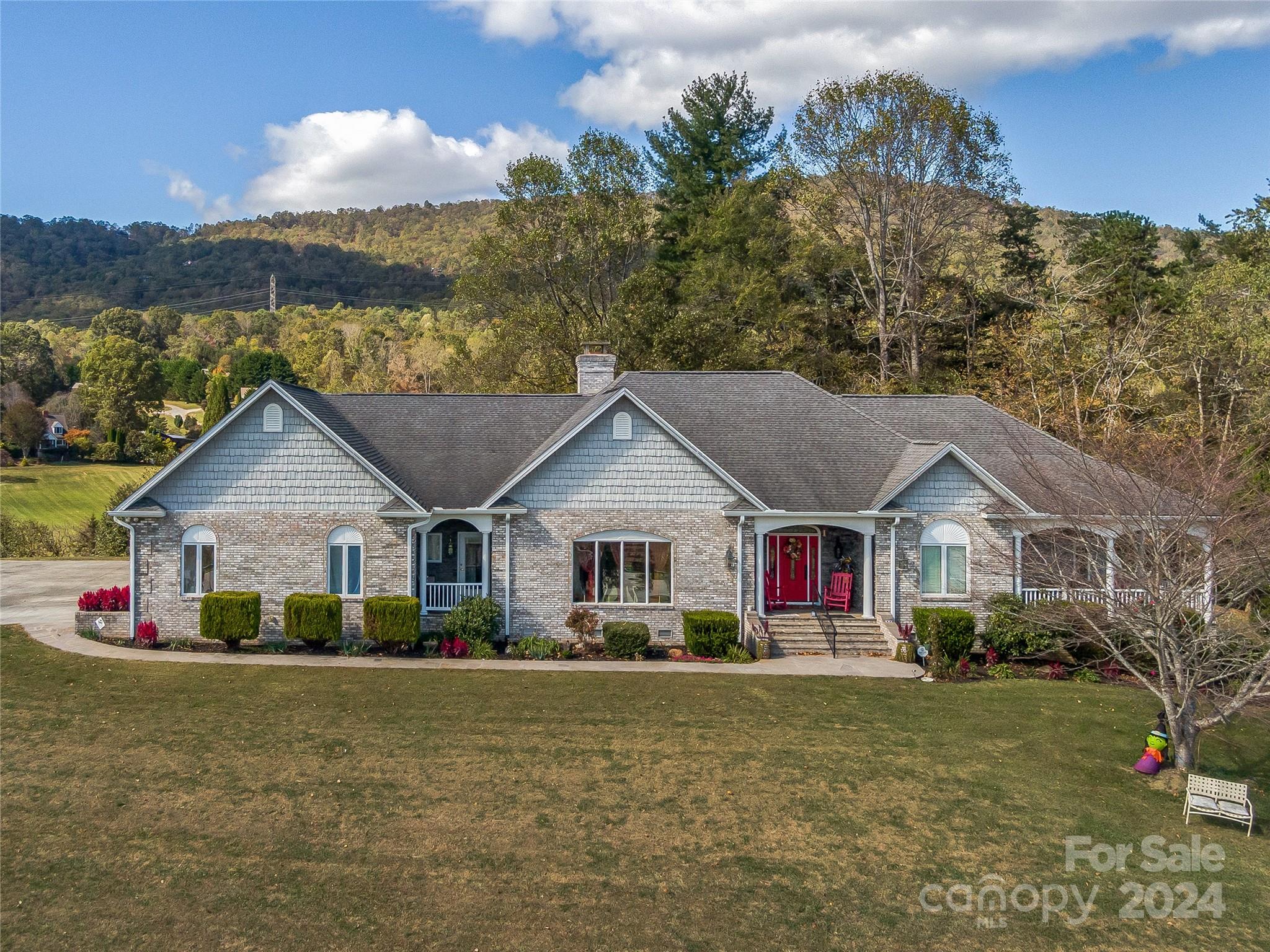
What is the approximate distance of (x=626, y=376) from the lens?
25.8 m

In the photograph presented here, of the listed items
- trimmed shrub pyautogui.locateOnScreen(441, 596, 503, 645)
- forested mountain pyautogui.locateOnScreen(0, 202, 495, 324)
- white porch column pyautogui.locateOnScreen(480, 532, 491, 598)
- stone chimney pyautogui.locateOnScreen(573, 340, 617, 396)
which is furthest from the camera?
forested mountain pyautogui.locateOnScreen(0, 202, 495, 324)

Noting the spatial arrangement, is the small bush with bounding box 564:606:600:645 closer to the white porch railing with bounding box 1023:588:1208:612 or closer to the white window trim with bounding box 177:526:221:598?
the white window trim with bounding box 177:526:221:598

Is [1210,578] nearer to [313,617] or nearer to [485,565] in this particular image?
[485,565]

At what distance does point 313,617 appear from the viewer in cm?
1905

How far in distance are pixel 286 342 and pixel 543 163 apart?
6431cm

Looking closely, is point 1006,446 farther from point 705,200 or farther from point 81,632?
point 705,200

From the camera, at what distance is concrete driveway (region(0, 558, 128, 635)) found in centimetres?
2248

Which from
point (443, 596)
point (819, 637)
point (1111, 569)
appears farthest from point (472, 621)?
point (1111, 569)

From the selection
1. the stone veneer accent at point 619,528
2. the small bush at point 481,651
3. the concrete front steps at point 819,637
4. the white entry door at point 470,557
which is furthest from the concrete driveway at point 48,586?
the concrete front steps at point 819,637

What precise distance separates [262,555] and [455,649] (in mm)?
5154

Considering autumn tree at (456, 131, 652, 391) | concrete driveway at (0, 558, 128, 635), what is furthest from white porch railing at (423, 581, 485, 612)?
autumn tree at (456, 131, 652, 391)

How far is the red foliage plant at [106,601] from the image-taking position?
20.7 meters

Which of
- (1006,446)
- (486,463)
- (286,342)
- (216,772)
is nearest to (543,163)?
(486,463)

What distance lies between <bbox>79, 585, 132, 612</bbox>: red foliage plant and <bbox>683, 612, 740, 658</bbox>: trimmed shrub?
13700 mm
